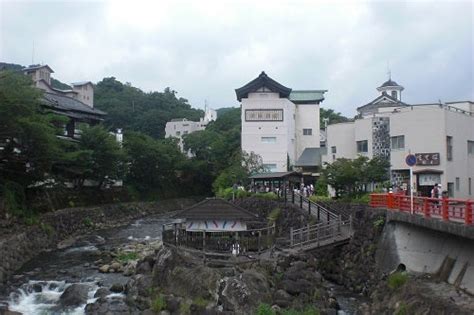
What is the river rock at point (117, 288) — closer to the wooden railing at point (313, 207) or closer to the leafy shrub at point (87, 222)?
the wooden railing at point (313, 207)

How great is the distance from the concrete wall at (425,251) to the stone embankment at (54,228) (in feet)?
65.7

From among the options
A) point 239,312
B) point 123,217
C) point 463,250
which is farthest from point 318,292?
point 123,217

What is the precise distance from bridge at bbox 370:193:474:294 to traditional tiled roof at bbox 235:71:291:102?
34618mm

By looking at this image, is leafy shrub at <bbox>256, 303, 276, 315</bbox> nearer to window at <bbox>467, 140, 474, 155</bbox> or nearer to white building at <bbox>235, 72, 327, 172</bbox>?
window at <bbox>467, 140, 474, 155</bbox>

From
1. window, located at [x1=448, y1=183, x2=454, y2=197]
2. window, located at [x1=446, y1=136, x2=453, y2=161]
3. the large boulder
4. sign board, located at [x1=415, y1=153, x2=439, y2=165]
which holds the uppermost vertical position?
window, located at [x1=446, y1=136, x2=453, y2=161]

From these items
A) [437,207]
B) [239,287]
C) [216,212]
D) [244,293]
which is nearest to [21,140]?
[216,212]

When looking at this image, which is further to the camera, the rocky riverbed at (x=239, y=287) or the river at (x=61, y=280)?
the river at (x=61, y=280)

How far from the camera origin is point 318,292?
21.5 meters

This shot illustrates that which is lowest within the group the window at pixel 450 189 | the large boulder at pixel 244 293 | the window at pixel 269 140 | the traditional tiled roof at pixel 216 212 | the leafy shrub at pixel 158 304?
the leafy shrub at pixel 158 304

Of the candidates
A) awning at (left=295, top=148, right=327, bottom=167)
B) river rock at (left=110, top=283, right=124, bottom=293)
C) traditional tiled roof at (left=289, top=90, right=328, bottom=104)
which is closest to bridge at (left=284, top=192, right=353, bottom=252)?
river rock at (left=110, top=283, right=124, bottom=293)

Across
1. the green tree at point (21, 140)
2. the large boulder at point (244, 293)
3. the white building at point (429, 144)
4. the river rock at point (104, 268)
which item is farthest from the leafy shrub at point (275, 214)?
the green tree at point (21, 140)

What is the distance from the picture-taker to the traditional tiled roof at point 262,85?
5853 centimetres

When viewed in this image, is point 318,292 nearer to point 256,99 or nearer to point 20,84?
point 20,84

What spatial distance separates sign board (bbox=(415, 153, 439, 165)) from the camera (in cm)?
3643
